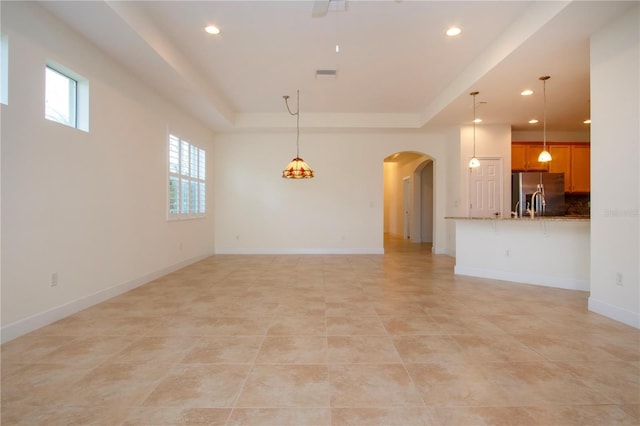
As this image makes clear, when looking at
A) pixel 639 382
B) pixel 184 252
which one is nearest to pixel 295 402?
pixel 639 382

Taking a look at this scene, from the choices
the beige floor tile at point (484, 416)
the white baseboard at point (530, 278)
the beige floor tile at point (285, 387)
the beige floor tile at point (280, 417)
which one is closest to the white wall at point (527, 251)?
the white baseboard at point (530, 278)

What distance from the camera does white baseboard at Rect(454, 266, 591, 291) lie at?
13.7 feet

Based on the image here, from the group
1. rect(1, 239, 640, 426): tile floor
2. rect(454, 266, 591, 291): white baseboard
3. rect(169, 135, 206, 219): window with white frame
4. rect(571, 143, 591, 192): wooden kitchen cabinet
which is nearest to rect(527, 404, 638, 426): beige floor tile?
rect(1, 239, 640, 426): tile floor

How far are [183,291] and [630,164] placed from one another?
16.4 feet

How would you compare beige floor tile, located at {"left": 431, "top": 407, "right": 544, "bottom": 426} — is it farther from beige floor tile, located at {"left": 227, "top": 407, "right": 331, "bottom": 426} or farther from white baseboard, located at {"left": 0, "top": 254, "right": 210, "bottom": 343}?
white baseboard, located at {"left": 0, "top": 254, "right": 210, "bottom": 343}

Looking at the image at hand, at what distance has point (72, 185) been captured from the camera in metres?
3.21

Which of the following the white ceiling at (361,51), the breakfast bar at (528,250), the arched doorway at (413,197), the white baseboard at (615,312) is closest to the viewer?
the white baseboard at (615,312)

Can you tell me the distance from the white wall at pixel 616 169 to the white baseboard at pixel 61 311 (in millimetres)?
5301

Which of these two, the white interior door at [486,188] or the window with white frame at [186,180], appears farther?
the white interior door at [486,188]

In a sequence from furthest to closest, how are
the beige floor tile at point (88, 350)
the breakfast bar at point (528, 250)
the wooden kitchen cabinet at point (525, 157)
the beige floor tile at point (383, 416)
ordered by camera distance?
the wooden kitchen cabinet at point (525, 157) < the breakfast bar at point (528, 250) < the beige floor tile at point (88, 350) < the beige floor tile at point (383, 416)

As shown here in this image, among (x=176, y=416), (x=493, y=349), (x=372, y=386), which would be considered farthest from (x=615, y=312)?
(x=176, y=416)

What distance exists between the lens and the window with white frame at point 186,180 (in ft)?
18.2

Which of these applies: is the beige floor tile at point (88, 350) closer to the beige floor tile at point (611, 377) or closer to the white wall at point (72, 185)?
the white wall at point (72, 185)

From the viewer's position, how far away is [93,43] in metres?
3.43
